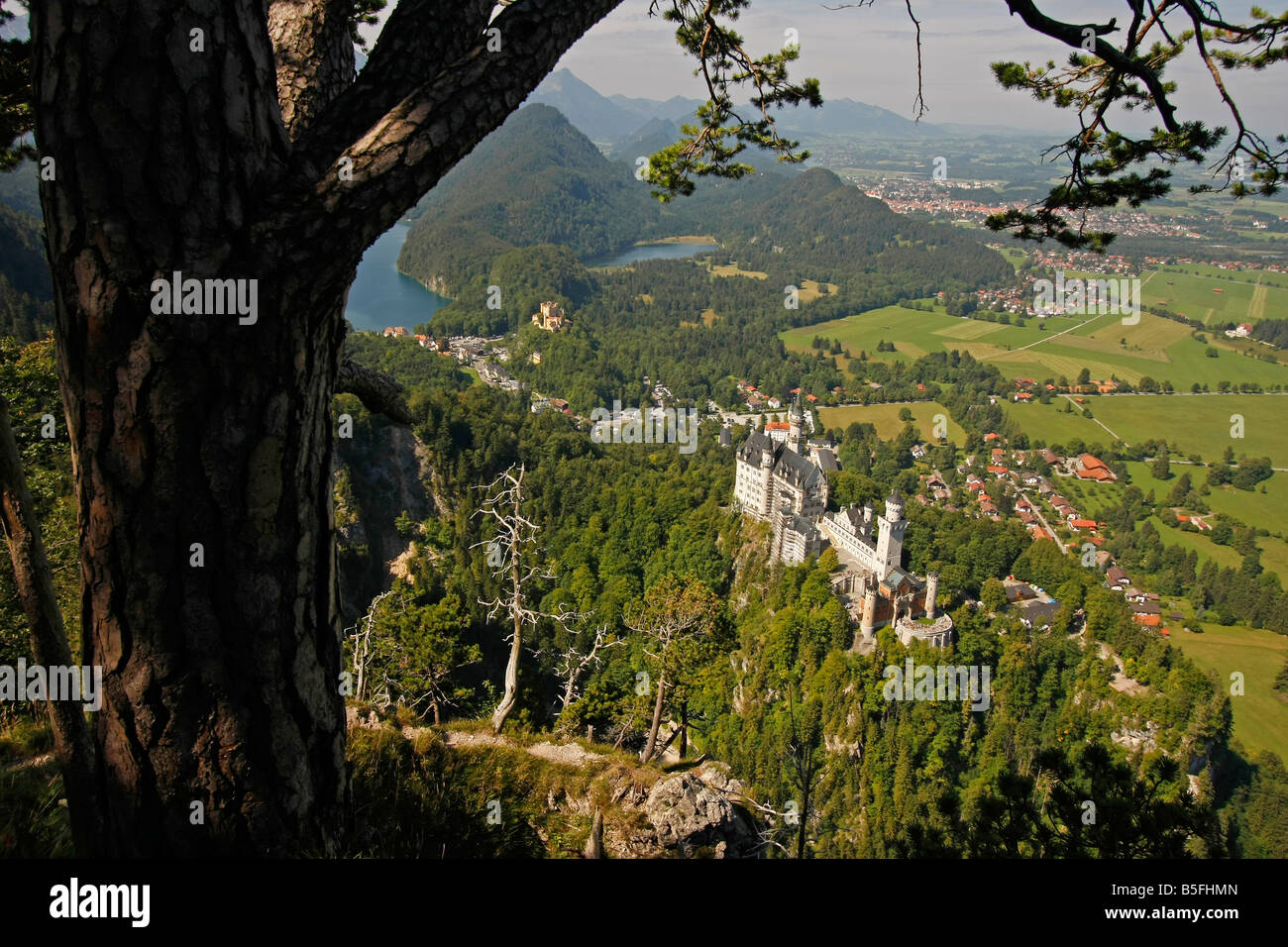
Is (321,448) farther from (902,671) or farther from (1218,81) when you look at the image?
(902,671)

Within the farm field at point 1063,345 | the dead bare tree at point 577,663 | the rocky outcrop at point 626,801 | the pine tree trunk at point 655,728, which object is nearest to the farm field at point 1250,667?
the pine tree trunk at point 655,728

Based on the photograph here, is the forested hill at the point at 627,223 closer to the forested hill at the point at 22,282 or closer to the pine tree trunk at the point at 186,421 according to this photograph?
the forested hill at the point at 22,282

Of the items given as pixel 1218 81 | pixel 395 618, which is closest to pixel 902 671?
pixel 395 618

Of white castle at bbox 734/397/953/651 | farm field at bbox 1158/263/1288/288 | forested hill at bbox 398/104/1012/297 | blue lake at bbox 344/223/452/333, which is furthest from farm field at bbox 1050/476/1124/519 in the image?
farm field at bbox 1158/263/1288/288

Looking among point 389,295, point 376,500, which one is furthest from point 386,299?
point 376,500

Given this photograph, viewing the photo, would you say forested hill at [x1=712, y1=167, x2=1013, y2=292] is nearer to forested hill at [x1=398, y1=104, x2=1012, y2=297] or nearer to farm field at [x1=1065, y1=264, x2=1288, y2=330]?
forested hill at [x1=398, y1=104, x2=1012, y2=297]

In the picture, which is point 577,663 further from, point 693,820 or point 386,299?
point 386,299
